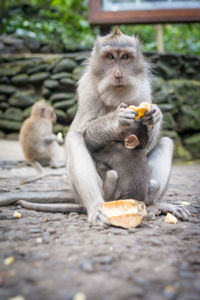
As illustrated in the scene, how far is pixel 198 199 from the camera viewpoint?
4.02 m

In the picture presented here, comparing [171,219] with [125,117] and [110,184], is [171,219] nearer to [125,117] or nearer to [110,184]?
[110,184]

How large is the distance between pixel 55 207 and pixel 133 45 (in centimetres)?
202

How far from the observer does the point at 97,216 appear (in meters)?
2.79

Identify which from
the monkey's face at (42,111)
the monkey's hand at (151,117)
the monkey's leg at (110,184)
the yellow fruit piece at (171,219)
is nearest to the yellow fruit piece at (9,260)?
the monkey's leg at (110,184)

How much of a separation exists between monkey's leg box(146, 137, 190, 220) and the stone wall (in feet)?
17.7

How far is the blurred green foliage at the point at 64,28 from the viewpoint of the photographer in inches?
443

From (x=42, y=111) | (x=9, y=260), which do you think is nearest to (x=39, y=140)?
(x=42, y=111)

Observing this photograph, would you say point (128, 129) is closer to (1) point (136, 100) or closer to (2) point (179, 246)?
(1) point (136, 100)

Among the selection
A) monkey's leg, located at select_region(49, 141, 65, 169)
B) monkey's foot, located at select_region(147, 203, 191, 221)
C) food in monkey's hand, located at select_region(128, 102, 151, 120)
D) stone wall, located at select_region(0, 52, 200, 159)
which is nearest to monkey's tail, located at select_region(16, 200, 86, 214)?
monkey's foot, located at select_region(147, 203, 191, 221)

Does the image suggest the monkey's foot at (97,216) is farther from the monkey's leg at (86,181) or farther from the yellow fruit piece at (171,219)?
the yellow fruit piece at (171,219)

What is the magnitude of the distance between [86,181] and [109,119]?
68 cm

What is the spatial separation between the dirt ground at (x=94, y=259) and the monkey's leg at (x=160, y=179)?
0.57 ft

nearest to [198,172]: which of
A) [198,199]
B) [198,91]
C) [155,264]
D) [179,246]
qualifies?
[198,199]

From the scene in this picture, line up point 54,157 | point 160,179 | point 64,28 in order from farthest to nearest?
point 64,28 < point 54,157 < point 160,179
